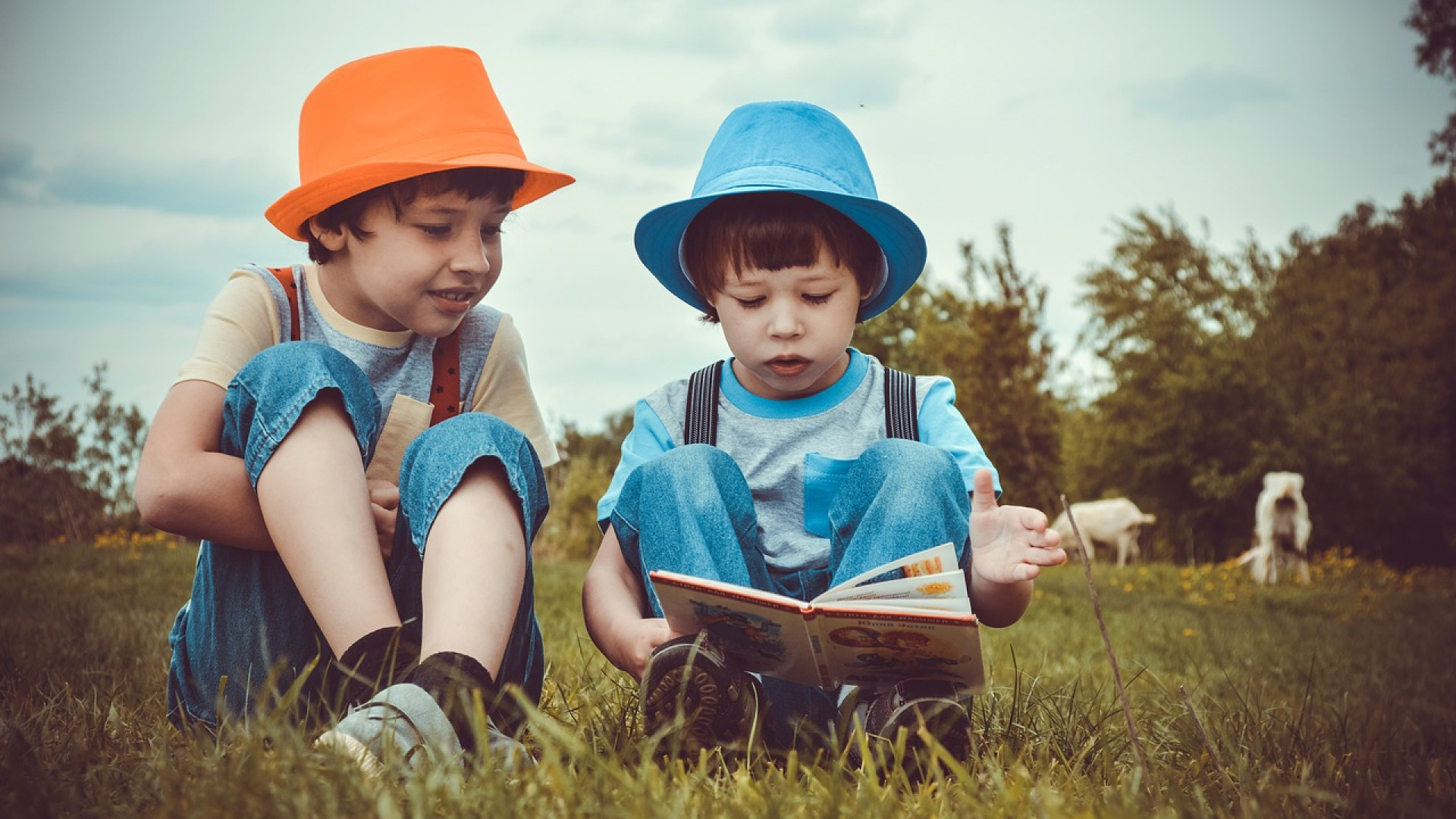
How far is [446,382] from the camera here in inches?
89.0

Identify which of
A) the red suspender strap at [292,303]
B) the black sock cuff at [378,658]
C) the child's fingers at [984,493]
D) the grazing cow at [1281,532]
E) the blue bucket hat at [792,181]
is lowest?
the grazing cow at [1281,532]

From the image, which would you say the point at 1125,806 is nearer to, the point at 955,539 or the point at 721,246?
the point at 955,539

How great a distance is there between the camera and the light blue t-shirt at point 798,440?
2.15 metres

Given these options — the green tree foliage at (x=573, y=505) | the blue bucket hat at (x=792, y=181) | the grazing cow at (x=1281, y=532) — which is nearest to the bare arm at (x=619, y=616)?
the blue bucket hat at (x=792, y=181)

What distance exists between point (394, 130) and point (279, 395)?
0.67 m

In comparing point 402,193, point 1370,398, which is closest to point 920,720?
point 402,193

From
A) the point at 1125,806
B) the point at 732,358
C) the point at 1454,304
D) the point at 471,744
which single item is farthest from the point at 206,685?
the point at 1454,304

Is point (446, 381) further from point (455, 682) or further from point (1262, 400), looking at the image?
point (1262, 400)

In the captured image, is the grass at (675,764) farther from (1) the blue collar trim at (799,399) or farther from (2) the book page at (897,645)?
(1) the blue collar trim at (799,399)

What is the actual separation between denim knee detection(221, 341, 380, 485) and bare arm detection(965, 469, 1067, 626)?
109 centimetres

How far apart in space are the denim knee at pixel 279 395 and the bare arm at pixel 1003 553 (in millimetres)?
1093

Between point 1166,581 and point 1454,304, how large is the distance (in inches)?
496

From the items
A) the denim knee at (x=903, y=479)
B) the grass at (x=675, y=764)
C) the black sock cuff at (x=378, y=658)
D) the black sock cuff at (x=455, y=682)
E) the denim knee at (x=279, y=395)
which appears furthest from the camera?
the denim knee at (x=903, y=479)

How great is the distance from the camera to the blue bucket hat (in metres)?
2.12
